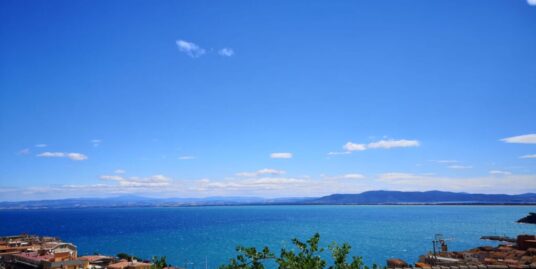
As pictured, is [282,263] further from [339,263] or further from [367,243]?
[367,243]

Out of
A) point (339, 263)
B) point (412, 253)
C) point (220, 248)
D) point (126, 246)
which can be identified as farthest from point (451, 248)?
point (339, 263)

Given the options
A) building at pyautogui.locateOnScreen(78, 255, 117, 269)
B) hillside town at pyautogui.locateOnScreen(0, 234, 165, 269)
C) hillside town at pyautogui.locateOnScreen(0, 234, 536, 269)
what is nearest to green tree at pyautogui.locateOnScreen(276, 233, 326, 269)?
hillside town at pyautogui.locateOnScreen(0, 234, 536, 269)

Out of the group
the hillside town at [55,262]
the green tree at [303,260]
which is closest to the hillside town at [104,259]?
the hillside town at [55,262]

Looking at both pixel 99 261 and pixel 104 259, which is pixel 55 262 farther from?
pixel 104 259

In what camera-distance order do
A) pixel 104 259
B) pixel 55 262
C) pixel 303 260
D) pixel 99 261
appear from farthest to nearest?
pixel 104 259 < pixel 99 261 < pixel 55 262 < pixel 303 260

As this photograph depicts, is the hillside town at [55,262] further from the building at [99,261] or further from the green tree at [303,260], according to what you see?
the green tree at [303,260]

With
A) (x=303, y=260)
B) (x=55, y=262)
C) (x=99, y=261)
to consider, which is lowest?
(x=99, y=261)

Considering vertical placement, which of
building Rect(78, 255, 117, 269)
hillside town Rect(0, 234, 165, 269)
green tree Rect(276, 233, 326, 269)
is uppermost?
green tree Rect(276, 233, 326, 269)

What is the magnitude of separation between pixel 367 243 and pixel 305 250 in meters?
69.7

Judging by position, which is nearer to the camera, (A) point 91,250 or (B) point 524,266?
(B) point 524,266

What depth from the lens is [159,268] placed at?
14.6m

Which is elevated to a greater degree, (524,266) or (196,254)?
(524,266)

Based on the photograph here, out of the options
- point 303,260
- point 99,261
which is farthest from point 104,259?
point 303,260

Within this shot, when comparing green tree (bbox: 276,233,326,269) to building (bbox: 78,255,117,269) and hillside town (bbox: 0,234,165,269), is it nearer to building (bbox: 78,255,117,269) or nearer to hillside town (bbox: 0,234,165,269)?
hillside town (bbox: 0,234,165,269)
